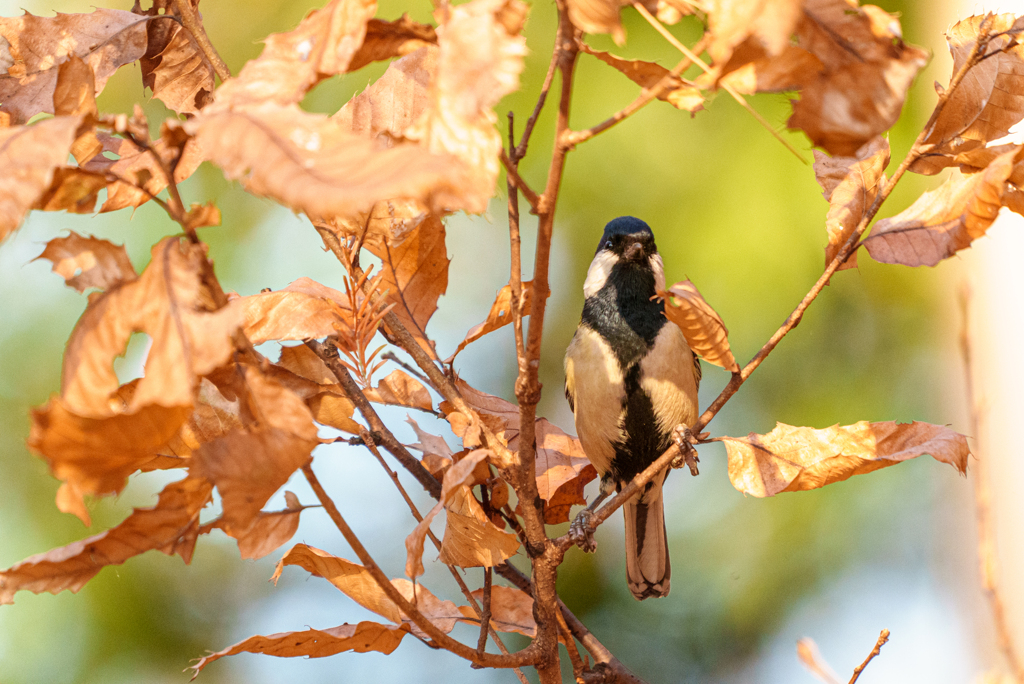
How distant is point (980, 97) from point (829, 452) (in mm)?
307

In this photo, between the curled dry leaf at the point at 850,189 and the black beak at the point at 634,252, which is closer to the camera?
the curled dry leaf at the point at 850,189

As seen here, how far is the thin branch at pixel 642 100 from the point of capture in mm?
446

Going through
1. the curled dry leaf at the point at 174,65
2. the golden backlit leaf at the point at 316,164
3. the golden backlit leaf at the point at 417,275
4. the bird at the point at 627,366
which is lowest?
the bird at the point at 627,366

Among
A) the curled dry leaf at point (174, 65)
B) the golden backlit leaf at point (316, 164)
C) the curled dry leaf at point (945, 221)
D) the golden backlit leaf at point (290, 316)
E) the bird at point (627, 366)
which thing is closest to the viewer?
the golden backlit leaf at point (316, 164)

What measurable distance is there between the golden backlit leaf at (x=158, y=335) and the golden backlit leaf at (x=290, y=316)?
0.20 meters

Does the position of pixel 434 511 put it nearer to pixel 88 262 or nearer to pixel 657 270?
pixel 88 262

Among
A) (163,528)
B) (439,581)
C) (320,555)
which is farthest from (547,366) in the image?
(163,528)

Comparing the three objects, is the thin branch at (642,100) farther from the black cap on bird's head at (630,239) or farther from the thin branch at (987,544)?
the black cap on bird's head at (630,239)

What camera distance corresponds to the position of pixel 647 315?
1.56m

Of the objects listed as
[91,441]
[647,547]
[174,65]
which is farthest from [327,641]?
[647,547]

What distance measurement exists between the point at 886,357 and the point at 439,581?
5.30 feet

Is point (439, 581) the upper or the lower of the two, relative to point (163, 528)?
lower

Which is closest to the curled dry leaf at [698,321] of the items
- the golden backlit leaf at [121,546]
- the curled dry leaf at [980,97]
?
the curled dry leaf at [980,97]

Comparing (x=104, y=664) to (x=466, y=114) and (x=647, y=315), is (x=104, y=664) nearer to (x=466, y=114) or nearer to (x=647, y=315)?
(x=647, y=315)
